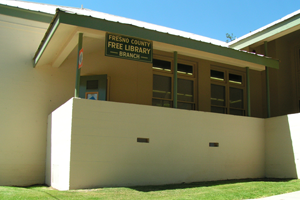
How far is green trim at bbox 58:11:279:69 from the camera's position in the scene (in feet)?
26.0

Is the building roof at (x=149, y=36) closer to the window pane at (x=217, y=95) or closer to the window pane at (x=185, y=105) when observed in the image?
the window pane at (x=217, y=95)

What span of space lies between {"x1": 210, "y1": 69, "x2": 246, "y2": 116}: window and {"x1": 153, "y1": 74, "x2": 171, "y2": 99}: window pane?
2124 millimetres

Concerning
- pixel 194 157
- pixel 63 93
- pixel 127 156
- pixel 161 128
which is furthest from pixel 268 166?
pixel 63 93

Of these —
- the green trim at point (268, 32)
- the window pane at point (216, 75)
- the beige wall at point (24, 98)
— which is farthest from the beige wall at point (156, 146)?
the green trim at point (268, 32)

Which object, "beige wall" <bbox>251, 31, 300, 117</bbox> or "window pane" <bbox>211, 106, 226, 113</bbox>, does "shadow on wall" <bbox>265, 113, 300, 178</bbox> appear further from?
"beige wall" <bbox>251, 31, 300, 117</bbox>

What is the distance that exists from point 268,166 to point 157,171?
175 inches

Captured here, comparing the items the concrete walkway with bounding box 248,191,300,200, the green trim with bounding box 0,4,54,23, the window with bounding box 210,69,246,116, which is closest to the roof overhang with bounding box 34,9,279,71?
the green trim with bounding box 0,4,54,23

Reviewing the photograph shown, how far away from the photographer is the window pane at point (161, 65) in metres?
12.6

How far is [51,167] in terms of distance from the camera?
30.5 ft

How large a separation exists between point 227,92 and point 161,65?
3.32 m

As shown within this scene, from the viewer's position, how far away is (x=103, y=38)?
8891 mm

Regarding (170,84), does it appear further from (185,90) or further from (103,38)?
(103,38)

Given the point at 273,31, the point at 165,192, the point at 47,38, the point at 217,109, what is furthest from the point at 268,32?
the point at 47,38

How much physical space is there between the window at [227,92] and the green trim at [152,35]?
2.70m
